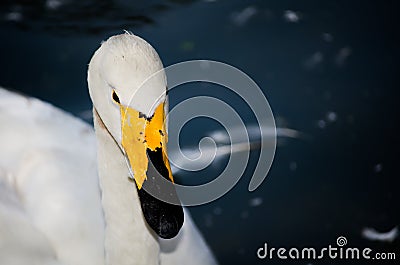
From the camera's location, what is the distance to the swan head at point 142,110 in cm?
191

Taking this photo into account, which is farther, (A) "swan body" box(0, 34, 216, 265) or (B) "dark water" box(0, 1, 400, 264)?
(B) "dark water" box(0, 1, 400, 264)

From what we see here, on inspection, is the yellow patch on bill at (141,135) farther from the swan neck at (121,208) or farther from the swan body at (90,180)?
the swan neck at (121,208)

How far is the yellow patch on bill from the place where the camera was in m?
1.93

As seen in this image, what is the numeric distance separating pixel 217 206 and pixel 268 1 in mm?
1371

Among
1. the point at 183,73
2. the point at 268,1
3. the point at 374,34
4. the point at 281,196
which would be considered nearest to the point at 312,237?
the point at 281,196

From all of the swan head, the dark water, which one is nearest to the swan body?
the swan head

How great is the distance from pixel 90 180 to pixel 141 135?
94cm

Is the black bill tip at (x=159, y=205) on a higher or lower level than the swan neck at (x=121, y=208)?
higher

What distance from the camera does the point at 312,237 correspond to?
3.34 m

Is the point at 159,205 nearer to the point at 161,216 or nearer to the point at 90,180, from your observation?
the point at 161,216

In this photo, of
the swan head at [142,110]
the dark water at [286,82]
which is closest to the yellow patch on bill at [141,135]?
the swan head at [142,110]

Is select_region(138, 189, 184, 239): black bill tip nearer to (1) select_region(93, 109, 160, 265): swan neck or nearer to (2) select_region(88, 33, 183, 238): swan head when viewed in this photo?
(2) select_region(88, 33, 183, 238): swan head

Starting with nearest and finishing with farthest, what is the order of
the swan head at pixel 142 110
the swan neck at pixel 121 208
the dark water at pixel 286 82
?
the swan head at pixel 142 110
the swan neck at pixel 121 208
the dark water at pixel 286 82

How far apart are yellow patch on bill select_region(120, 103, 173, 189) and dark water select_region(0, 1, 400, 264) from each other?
4.41 ft
